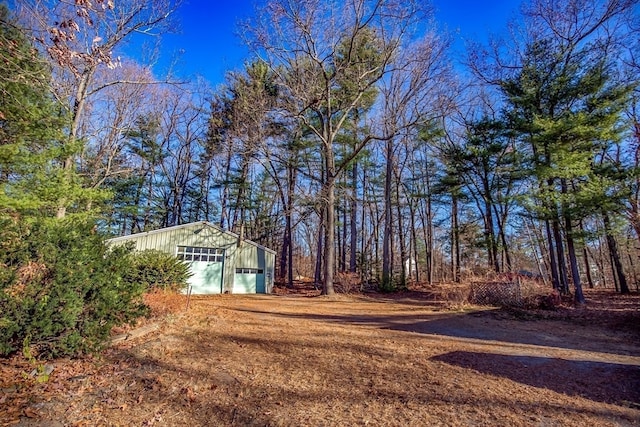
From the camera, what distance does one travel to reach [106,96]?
14.1 meters

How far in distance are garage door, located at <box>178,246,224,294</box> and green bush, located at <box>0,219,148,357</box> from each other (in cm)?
1216

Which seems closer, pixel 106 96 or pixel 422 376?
pixel 422 376

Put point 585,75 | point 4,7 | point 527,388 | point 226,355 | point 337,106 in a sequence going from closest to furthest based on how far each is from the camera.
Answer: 1. point 527,388
2. point 226,355
3. point 4,7
4. point 585,75
5. point 337,106

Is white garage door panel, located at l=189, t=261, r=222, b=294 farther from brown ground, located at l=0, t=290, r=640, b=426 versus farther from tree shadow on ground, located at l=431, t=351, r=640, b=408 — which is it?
tree shadow on ground, located at l=431, t=351, r=640, b=408

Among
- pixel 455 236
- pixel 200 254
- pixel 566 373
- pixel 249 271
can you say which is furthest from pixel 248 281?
pixel 566 373

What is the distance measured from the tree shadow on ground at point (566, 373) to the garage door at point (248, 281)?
1385cm

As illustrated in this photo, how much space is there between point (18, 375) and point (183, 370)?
1.60 meters

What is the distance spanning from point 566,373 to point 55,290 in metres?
6.37

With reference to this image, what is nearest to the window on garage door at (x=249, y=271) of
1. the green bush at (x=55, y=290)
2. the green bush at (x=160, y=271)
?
the green bush at (x=160, y=271)

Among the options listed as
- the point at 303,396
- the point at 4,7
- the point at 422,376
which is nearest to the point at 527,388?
the point at 422,376

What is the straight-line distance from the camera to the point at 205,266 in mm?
16375

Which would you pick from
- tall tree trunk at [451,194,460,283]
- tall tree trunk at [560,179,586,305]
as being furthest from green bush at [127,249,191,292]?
tall tree trunk at [451,194,460,283]

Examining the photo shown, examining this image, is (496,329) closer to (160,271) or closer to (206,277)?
(160,271)

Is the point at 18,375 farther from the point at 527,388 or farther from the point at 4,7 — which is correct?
the point at 4,7
